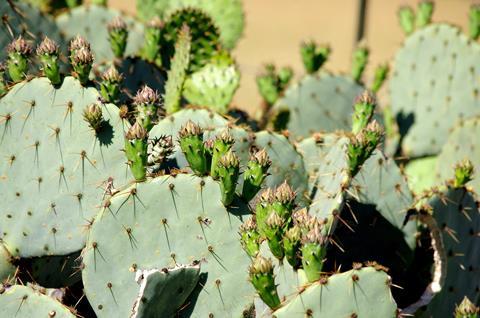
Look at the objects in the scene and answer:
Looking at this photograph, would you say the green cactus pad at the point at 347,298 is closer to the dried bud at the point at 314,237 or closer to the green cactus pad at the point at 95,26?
the dried bud at the point at 314,237

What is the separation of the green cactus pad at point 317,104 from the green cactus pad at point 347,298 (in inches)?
89.0

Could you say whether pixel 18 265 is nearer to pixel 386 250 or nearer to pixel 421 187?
pixel 386 250

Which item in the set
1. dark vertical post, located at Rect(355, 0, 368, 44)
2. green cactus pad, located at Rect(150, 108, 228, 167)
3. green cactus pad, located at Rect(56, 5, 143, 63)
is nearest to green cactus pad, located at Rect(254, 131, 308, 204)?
green cactus pad, located at Rect(150, 108, 228, 167)

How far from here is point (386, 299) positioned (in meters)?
2.70

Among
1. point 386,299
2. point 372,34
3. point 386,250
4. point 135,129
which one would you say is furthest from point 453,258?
point 372,34

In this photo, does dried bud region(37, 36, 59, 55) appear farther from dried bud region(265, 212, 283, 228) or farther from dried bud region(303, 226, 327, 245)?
dried bud region(303, 226, 327, 245)

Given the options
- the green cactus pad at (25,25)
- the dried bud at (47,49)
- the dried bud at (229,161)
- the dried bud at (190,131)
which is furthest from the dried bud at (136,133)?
the green cactus pad at (25,25)

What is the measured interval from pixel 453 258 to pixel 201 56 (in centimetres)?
150

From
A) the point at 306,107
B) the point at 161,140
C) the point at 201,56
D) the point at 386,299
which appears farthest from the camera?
the point at 306,107

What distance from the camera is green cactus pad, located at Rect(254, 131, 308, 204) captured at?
3510mm

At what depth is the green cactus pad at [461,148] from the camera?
445cm

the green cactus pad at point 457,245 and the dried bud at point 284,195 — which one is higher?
the dried bud at point 284,195

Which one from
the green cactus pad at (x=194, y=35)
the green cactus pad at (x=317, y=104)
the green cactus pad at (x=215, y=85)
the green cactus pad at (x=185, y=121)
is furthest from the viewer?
the green cactus pad at (x=317, y=104)

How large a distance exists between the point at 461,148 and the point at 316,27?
367 inches
